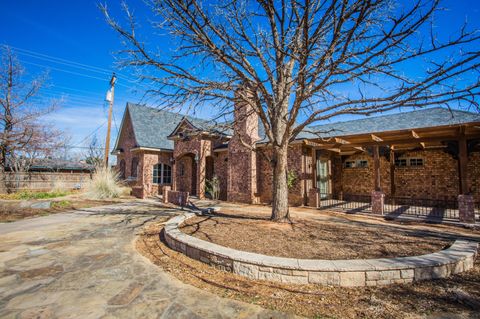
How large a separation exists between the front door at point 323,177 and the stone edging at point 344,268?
29.9ft

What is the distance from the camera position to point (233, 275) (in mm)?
3844

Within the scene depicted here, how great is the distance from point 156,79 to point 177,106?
858mm

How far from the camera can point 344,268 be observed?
11.3 feet

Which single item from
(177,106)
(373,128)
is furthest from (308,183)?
(177,106)

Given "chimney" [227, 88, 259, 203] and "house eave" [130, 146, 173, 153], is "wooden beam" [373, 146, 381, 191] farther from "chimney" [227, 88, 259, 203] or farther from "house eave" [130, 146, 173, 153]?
"house eave" [130, 146, 173, 153]

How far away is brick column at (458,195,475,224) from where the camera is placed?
25.1 feet

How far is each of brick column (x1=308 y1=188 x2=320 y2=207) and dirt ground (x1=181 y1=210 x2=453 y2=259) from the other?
4.42 m

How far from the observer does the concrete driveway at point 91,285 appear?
9.25ft

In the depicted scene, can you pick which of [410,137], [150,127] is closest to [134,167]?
[150,127]

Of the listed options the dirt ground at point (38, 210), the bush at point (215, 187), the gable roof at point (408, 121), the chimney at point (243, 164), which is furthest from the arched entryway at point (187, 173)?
the gable roof at point (408, 121)

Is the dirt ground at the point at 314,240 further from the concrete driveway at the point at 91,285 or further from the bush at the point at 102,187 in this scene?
the bush at the point at 102,187

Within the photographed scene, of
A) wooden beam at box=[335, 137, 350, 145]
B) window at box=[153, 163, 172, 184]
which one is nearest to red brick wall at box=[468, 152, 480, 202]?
wooden beam at box=[335, 137, 350, 145]

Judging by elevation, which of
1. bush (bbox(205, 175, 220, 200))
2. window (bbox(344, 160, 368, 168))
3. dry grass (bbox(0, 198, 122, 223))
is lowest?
dry grass (bbox(0, 198, 122, 223))

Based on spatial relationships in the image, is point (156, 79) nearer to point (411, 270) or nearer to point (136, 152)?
point (411, 270)
